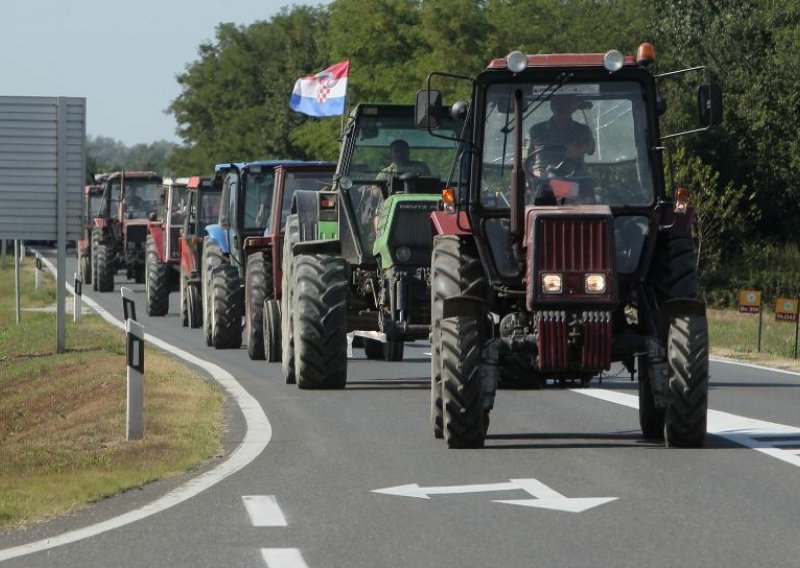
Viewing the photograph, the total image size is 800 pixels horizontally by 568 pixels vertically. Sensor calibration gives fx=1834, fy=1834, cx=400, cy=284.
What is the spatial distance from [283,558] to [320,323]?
8.99 metres

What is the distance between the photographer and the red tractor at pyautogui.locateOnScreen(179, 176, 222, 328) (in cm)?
3006

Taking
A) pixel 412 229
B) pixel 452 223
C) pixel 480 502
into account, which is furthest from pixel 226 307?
Answer: pixel 480 502

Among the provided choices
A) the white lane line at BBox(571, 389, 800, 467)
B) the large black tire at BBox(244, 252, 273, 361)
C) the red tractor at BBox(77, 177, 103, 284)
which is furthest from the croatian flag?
the white lane line at BBox(571, 389, 800, 467)

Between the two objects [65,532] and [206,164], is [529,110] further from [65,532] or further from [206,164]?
[206,164]

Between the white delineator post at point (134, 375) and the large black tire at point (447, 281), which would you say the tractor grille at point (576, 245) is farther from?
→ the white delineator post at point (134, 375)

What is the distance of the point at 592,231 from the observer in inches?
471

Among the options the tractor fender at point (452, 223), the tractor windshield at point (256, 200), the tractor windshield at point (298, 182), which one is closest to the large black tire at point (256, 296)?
the tractor windshield at point (298, 182)

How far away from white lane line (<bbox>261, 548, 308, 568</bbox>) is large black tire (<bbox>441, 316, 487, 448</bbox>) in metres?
3.93

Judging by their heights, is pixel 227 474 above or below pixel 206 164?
below

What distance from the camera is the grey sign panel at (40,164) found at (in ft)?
78.5

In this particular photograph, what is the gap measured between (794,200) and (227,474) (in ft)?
168

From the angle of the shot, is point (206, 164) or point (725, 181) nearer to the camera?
point (725, 181)

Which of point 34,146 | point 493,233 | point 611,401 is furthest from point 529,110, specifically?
point 34,146

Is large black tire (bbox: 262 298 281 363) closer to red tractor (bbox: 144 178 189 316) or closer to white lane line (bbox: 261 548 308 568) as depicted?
white lane line (bbox: 261 548 308 568)
